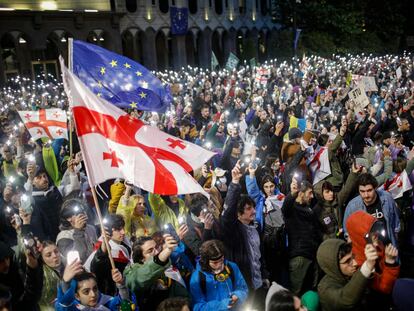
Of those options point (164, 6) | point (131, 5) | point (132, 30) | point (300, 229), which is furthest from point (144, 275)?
point (164, 6)

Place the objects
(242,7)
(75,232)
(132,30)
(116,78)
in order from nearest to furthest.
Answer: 1. (75,232)
2. (116,78)
3. (132,30)
4. (242,7)

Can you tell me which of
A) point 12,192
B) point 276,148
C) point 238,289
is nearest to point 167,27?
point 276,148

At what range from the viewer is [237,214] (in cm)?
442

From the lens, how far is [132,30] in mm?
33188

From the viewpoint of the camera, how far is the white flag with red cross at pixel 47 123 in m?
8.30

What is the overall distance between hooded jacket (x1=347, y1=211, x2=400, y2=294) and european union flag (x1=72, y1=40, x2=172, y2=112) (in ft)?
14.7

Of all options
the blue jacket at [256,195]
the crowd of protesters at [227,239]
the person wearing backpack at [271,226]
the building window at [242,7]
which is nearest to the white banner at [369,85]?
the crowd of protesters at [227,239]

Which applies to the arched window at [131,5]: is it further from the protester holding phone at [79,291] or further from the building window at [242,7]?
the protester holding phone at [79,291]

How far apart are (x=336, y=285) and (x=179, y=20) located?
3413cm

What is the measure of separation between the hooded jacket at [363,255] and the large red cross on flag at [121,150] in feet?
4.65

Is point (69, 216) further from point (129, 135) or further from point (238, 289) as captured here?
point (238, 289)

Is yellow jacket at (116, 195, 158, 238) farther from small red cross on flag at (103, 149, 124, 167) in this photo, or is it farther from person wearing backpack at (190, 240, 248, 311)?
person wearing backpack at (190, 240, 248, 311)

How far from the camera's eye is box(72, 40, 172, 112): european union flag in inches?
249

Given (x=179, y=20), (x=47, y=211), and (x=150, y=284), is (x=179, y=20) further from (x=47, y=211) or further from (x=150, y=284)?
(x=150, y=284)
